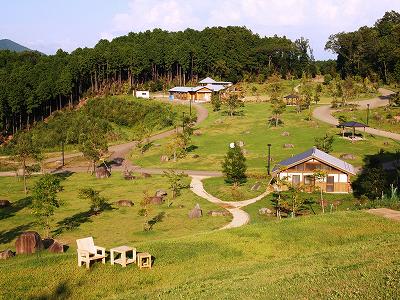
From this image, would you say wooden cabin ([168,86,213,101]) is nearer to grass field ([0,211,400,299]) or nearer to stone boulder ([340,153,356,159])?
stone boulder ([340,153,356,159])

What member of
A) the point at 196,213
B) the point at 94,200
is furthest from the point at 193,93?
the point at 196,213

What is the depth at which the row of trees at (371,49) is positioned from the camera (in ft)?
358

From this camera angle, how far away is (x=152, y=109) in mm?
98562

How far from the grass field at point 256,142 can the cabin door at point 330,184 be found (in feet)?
29.6

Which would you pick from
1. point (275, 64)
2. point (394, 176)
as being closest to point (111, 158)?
point (394, 176)

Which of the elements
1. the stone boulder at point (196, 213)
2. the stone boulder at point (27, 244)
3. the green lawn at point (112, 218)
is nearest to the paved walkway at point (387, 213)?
the green lawn at point (112, 218)

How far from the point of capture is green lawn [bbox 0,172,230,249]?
1410 inches

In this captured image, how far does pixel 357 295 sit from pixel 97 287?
1191 cm

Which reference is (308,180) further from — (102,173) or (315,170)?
(102,173)

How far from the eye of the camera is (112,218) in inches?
1610

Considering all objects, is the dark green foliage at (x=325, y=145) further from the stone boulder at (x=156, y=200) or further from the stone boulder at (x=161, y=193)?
the stone boulder at (x=156, y=200)

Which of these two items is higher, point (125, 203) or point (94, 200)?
point (94, 200)

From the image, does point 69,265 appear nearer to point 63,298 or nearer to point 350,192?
point 63,298

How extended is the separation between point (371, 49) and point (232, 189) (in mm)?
83588
